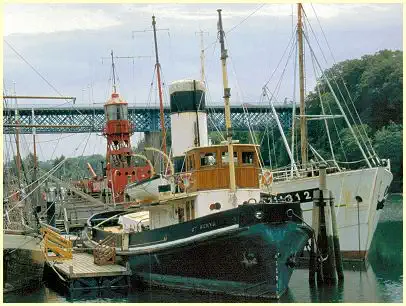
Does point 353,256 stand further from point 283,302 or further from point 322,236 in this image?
point 283,302

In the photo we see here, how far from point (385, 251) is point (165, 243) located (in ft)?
53.7

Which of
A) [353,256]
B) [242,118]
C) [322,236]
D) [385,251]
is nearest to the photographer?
[322,236]

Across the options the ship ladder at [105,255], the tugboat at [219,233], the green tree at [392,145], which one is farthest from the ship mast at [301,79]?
the green tree at [392,145]

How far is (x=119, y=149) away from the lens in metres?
54.8

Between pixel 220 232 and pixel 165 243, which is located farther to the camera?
→ pixel 165 243

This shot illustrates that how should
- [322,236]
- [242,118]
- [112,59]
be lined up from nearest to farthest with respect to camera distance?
[322,236]
[112,59]
[242,118]

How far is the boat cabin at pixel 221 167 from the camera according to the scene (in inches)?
1073

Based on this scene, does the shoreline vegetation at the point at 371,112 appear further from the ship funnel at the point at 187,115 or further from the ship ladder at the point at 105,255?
the ship ladder at the point at 105,255

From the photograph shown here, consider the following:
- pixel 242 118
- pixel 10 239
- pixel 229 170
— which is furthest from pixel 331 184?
pixel 242 118

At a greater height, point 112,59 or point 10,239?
point 112,59

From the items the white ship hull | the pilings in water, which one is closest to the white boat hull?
the pilings in water

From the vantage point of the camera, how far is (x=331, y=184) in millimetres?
36250

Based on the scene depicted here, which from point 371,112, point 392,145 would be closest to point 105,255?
point 392,145

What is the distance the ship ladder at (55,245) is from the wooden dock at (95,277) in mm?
1359
